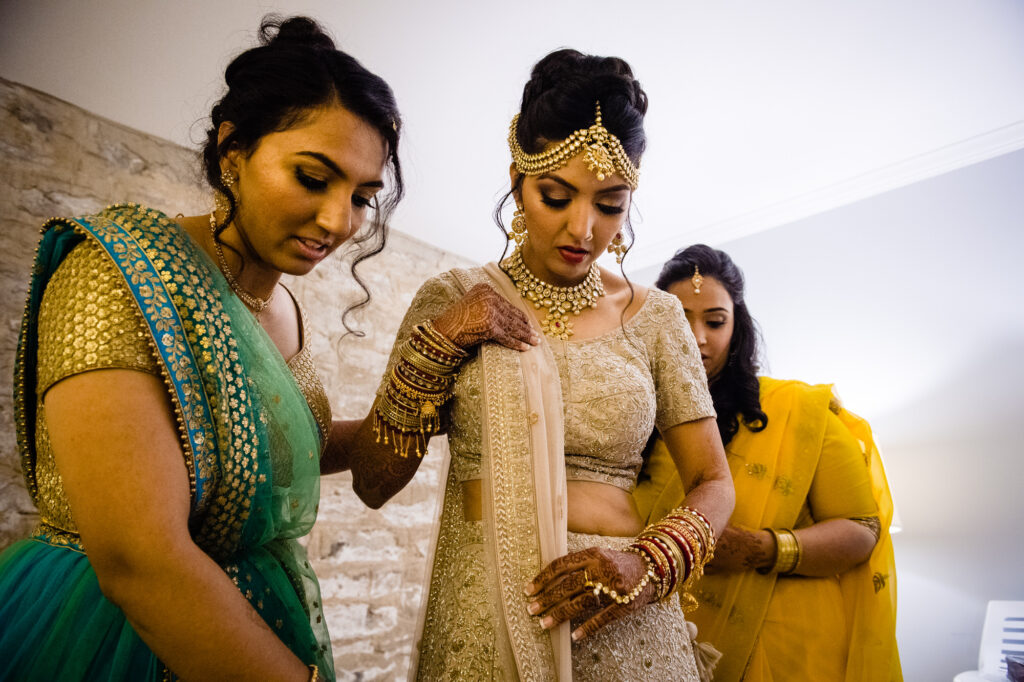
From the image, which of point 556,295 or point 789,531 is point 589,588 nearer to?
point 556,295

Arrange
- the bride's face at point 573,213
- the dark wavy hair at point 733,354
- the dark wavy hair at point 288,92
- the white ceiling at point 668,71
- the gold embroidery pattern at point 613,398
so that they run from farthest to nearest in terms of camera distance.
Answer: the white ceiling at point 668,71 < the dark wavy hair at point 733,354 < the bride's face at point 573,213 < the gold embroidery pattern at point 613,398 < the dark wavy hair at point 288,92

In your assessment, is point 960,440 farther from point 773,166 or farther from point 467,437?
point 467,437

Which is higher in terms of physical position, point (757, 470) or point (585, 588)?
point (757, 470)

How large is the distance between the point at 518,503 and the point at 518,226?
28.1 inches

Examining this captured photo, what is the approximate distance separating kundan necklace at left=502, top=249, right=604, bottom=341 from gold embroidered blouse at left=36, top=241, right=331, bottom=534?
0.83 m

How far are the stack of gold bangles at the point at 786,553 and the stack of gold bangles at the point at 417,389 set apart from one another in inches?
50.6

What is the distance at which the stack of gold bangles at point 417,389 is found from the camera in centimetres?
122

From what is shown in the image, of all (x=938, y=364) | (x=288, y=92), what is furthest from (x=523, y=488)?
(x=938, y=364)

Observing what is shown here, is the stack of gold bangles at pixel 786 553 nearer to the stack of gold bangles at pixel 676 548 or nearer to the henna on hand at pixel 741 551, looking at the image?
the henna on hand at pixel 741 551

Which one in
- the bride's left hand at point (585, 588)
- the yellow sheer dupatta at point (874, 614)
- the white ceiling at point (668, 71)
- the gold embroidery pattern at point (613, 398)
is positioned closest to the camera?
the bride's left hand at point (585, 588)

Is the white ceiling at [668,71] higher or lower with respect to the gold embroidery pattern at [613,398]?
higher

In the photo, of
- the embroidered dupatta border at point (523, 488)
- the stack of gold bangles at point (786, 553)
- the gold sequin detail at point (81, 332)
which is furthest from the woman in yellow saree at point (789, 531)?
the gold sequin detail at point (81, 332)

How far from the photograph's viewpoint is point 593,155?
1.37 m

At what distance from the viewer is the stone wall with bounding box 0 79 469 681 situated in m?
2.96
